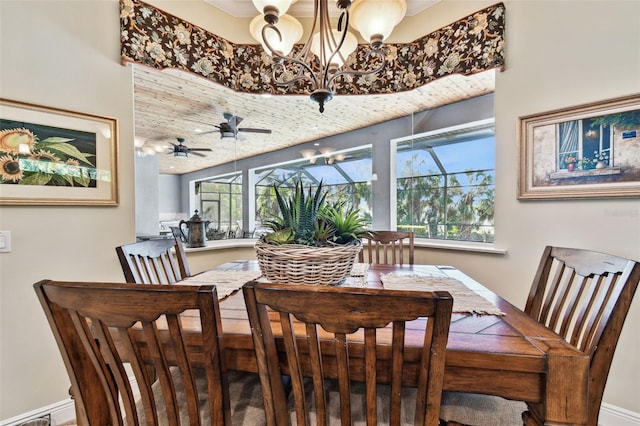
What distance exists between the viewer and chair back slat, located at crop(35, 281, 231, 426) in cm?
67

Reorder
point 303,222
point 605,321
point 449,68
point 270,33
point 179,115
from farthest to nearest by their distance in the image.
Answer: point 179,115 → point 449,68 → point 270,33 → point 303,222 → point 605,321

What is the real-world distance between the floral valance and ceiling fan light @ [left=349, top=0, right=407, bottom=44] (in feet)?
3.14

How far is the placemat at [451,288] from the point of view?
109 cm

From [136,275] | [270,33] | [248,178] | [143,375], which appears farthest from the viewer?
[248,178]

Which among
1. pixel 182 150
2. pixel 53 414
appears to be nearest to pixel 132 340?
pixel 53 414

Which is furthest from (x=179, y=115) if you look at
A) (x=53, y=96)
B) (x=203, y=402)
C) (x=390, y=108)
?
(x=203, y=402)

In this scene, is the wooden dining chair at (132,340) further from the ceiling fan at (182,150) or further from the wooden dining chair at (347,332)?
the ceiling fan at (182,150)

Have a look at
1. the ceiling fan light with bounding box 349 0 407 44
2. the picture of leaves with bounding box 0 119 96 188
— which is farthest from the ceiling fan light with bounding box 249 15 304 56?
the picture of leaves with bounding box 0 119 96 188

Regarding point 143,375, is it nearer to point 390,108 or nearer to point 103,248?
point 103,248

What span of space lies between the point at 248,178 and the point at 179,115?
99cm

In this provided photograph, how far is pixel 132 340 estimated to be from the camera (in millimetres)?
727

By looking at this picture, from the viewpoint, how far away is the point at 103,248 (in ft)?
6.15

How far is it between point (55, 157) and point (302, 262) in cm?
169

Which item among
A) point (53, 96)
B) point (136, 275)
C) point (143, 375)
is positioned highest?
point (53, 96)
